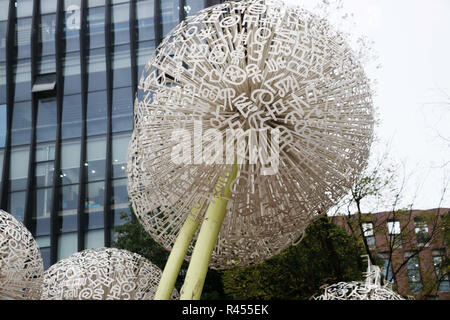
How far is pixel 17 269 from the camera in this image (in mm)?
4629

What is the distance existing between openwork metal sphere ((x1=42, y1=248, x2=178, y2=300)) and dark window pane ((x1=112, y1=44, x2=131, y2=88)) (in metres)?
14.1

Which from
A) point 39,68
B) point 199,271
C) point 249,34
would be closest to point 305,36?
point 249,34

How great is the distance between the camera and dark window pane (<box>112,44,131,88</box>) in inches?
746

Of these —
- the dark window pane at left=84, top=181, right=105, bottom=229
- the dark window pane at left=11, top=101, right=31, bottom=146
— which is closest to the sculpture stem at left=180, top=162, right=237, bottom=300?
the dark window pane at left=84, top=181, right=105, bottom=229

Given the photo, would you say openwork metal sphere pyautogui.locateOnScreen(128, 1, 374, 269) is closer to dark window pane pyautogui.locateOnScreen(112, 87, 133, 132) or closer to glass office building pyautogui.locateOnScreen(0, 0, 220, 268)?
glass office building pyautogui.locateOnScreen(0, 0, 220, 268)

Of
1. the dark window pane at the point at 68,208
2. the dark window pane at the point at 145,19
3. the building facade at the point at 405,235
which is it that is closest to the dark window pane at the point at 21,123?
the dark window pane at the point at 68,208

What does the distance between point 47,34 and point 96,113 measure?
3762 mm

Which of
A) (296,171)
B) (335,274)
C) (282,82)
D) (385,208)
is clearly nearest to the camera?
(282,82)

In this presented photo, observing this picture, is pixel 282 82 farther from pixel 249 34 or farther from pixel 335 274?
pixel 335 274

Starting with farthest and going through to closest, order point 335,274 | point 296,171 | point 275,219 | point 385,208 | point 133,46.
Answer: point 133,46
point 385,208
point 335,274
point 275,219
point 296,171

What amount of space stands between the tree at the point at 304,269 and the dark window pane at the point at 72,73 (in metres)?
11.0

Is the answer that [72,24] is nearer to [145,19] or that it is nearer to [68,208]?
[145,19]

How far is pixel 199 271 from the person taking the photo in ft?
11.7
